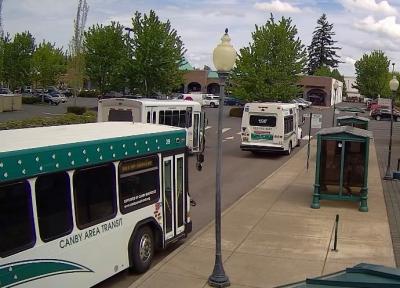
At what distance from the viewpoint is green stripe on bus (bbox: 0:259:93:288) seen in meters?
6.27

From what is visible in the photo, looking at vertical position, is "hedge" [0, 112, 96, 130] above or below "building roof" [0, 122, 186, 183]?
below

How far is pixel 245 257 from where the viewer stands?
10.1m

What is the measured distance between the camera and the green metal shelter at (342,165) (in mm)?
14867

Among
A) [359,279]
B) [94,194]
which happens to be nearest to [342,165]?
[94,194]

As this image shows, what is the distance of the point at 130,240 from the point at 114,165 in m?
1.31

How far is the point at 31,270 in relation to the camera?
6672mm

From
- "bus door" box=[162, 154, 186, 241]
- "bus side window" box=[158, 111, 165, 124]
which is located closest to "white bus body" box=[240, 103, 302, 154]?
"bus side window" box=[158, 111, 165, 124]

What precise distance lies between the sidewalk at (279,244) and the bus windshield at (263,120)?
894cm

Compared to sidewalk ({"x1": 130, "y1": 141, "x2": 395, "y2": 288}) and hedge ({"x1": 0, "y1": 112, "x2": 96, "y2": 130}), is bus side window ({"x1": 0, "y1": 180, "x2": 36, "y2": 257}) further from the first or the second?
hedge ({"x1": 0, "y1": 112, "x2": 96, "y2": 130})

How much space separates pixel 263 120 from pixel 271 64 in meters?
20.9

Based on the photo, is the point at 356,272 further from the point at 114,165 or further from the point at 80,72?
the point at 80,72

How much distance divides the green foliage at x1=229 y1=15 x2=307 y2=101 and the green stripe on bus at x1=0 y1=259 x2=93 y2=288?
126 ft

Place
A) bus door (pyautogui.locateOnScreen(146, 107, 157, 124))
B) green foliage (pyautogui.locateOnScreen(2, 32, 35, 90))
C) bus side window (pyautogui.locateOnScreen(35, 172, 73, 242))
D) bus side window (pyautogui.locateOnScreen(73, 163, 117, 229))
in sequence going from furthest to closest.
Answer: green foliage (pyautogui.locateOnScreen(2, 32, 35, 90)) → bus door (pyautogui.locateOnScreen(146, 107, 157, 124)) → bus side window (pyautogui.locateOnScreen(73, 163, 117, 229)) → bus side window (pyautogui.locateOnScreen(35, 172, 73, 242))

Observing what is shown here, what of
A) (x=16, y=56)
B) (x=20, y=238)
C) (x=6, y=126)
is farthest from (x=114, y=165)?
(x=16, y=56)
